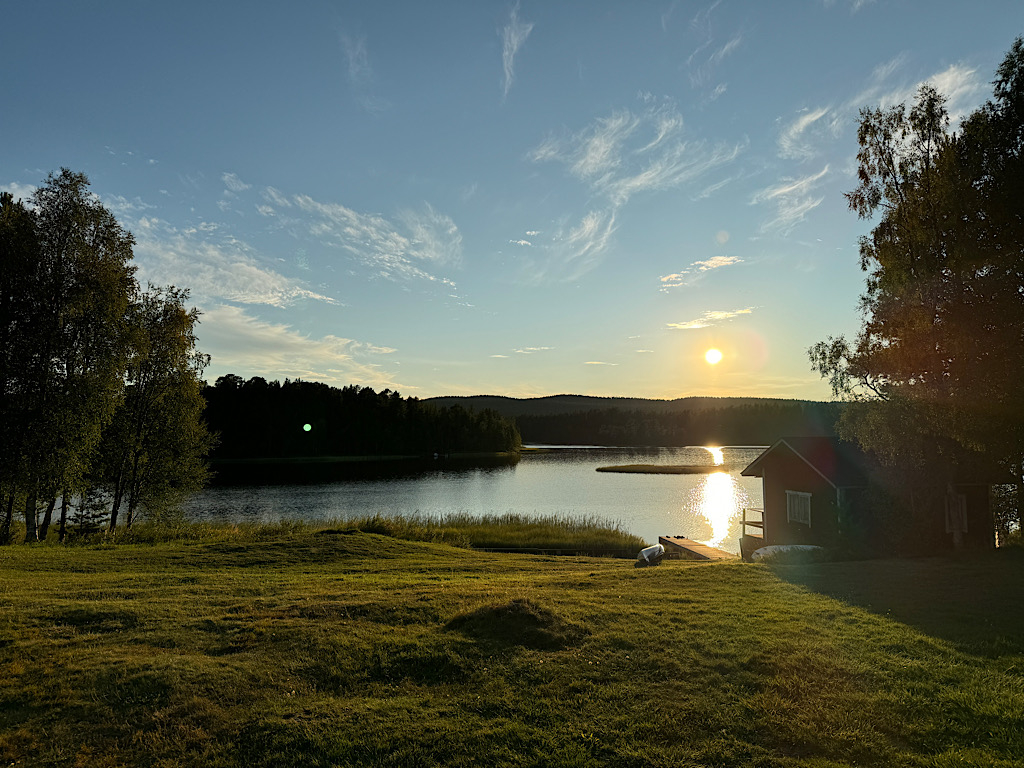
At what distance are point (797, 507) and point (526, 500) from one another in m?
29.1

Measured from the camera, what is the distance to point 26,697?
7312 millimetres

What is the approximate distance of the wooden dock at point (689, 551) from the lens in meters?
25.0

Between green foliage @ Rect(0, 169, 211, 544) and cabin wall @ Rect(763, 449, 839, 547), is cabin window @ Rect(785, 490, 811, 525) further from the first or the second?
green foliage @ Rect(0, 169, 211, 544)

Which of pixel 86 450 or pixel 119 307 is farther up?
pixel 119 307

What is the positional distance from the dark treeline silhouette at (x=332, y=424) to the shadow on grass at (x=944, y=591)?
330 feet

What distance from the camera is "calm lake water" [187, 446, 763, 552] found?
4012 centimetres

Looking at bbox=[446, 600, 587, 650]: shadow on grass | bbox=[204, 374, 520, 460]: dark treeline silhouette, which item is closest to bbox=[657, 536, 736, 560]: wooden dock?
bbox=[446, 600, 587, 650]: shadow on grass

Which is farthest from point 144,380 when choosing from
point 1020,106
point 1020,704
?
point 1020,106

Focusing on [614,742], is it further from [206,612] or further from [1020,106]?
[1020,106]

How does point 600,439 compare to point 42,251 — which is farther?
point 600,439

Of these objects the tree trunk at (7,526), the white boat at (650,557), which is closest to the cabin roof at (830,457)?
the white boat at (650,557)

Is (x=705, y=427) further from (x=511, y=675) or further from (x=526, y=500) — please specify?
(x=511, y=675)

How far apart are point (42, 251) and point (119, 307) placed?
10.4 feet

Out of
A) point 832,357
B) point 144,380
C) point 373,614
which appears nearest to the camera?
point 373,614
